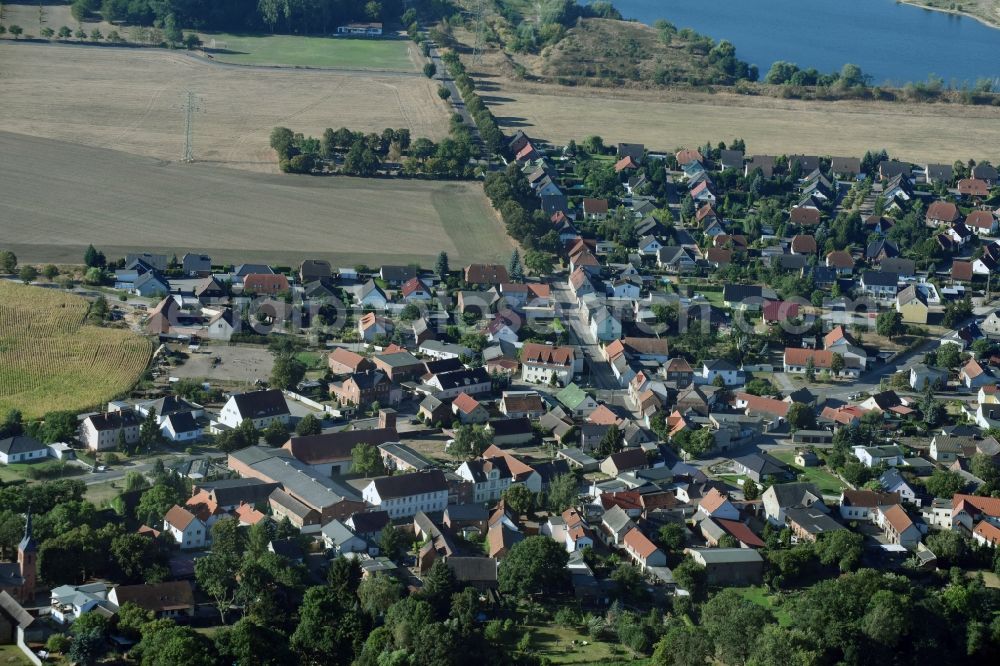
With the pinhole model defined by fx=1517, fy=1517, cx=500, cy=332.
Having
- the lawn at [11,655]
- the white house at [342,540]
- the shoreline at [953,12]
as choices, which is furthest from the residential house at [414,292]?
the shoreline at [953,12]

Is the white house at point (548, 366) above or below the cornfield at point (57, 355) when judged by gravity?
above

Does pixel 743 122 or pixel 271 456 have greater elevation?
pixel 743 122

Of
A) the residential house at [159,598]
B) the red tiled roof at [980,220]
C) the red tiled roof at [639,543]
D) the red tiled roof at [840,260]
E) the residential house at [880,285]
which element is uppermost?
the red tiled roof at [980,220]

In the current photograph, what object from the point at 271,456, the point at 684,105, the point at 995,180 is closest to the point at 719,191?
the point at 995,180

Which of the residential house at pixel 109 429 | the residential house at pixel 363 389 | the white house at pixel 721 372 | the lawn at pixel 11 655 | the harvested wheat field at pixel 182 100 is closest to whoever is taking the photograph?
the lawn at pixel 11 655

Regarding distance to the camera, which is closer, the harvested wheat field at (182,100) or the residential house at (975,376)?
the residential house at (975,376)

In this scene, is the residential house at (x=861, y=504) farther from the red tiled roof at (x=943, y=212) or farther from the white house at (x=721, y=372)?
the red tiled roof at (x=943, y=212)

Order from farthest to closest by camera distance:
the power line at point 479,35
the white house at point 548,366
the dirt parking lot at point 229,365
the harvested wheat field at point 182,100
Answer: the power line at point 479,35 → the harvested wheat field at point 182,100 → the white house at point 548,366 → the dirt parking lot at point 229,365

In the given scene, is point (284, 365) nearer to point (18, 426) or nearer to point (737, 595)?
point (18, 426)
